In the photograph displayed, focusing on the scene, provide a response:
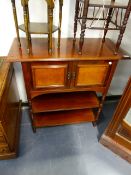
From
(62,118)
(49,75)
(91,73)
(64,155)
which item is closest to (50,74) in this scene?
(49,75)

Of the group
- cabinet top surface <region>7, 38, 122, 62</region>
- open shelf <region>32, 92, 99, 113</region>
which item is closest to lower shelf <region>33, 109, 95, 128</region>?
open shelf <region>32, 92, 99, 113</region>

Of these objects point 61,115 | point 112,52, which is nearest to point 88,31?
point 112,52

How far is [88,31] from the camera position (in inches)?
54.1

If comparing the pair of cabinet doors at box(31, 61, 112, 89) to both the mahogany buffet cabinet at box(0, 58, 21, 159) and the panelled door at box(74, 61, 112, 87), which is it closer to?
the panelled door at box(74, 61, 112, 87)

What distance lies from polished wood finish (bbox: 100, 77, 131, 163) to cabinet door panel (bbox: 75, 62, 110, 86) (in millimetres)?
225

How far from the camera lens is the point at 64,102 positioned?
4.83 ft

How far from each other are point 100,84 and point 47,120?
0.66 meters

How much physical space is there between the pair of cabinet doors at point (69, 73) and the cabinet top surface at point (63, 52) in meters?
0.06

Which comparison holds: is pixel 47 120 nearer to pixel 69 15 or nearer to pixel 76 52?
pixel 76 52

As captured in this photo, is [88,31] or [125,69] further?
[125,69]

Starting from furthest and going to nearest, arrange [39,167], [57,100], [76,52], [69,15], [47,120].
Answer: [47,120] → [57,100] → [39,167] → [69,15] → [76,52]

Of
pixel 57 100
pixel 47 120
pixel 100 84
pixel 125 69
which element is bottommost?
pixel 47 120

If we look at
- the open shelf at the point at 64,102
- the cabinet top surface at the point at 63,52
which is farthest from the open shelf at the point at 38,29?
the open shelf at the point at 64,102

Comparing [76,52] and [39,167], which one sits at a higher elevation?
[76,52]
